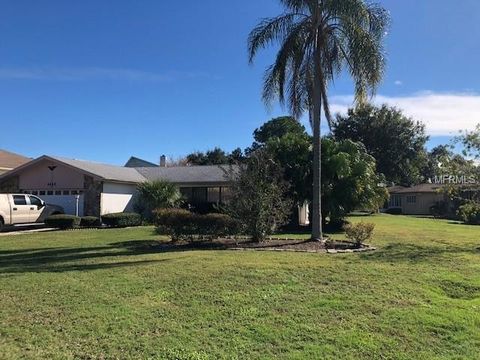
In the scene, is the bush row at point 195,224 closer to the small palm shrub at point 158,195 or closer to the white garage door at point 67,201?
the small palm shrub at point 158,195

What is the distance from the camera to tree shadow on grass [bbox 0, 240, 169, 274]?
11.0m

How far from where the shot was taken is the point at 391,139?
186 ft

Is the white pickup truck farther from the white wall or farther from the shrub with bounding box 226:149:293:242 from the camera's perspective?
the shrub with bounding box 226:149:293:242

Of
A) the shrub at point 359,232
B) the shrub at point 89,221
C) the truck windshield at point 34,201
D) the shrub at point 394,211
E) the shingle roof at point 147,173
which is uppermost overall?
the shingle roof at point 147,173

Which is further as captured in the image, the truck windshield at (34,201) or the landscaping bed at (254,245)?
the truck windshield at (34,201)

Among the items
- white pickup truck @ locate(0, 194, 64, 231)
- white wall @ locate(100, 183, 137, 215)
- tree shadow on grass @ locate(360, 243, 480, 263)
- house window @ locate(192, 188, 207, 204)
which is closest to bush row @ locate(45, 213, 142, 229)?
white pickup truck @ locate(0, 194, 64, 231)

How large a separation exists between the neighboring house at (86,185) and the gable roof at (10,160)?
282 inches

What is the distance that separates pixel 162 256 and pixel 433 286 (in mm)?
6487

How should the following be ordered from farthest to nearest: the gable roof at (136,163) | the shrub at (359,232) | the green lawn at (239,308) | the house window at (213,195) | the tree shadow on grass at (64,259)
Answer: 1. the gable roof at (136,163)
2. the house window at (213,195)
3. the shrub at (359,232)
4. the tree shadow on grass at (64,259)
5. the green lawn at (239,308)

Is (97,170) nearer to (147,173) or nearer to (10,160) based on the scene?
(147,173)

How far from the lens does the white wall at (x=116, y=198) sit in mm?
27703

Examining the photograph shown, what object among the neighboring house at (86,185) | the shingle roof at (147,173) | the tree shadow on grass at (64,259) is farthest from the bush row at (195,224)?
the shingle roof at (147,173)

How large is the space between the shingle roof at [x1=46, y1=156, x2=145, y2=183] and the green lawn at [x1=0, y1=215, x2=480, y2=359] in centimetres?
1591

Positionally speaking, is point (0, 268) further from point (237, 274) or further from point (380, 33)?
point (380, 33)
